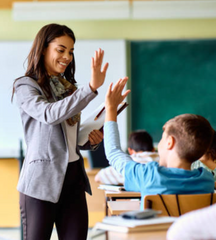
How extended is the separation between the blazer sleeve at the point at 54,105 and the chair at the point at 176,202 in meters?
0.50

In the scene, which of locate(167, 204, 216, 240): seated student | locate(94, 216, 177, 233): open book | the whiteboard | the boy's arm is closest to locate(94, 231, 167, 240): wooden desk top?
locate(94, 216, 177, 233): open book

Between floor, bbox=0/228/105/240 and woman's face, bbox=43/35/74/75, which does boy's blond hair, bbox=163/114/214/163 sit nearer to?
woman's face, bbox=43/35/74/75

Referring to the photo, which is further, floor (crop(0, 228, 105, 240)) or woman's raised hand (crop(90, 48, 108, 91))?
floor (crop(0, 228, 105, 240))

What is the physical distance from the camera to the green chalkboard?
5.02 metres

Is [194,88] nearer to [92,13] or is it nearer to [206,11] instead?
[206,11]

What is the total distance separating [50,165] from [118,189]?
87 centimetres

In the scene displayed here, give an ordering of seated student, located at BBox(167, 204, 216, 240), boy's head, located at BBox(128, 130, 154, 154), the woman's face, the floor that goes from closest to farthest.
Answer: seated student, located at BBox(167, 204, 216, 240) → the woman's face → boy's head, located at BBox(128, 130, 154, 154) → the floor

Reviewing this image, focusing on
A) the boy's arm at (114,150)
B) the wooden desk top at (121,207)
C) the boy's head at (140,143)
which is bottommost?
the wooden desk top at (121,207)

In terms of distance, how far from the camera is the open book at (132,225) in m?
1.05

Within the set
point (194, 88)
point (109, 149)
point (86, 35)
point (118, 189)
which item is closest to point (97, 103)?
point (86, 35)

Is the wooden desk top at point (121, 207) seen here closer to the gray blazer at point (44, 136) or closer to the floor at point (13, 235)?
the gray blazer at point (44, 136)

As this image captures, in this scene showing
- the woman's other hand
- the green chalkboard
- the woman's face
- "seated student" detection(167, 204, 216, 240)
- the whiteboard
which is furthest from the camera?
the green chalkboard

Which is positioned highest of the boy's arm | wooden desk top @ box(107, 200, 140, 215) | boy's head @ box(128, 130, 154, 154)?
the boy's arm

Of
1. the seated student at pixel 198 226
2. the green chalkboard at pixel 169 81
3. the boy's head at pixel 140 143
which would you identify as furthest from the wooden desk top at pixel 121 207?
the green chalkboard at pixel 169 81
